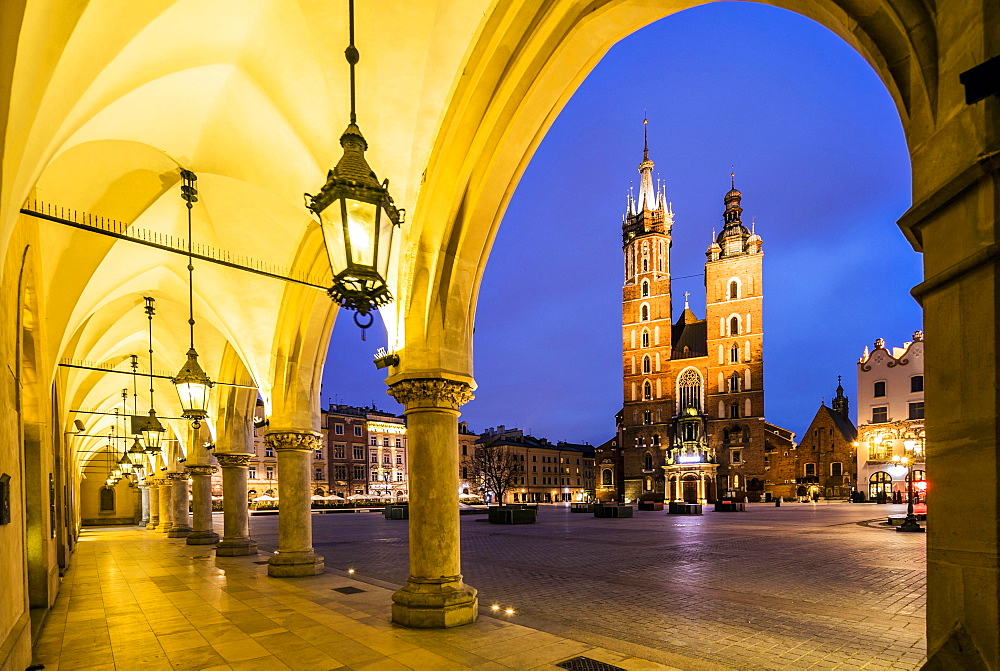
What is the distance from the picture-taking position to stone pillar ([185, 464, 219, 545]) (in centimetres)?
1780

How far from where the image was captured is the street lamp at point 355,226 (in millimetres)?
3836

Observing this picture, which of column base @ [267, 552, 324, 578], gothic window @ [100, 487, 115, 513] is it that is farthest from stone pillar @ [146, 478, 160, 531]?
column base @ [267, 552, 324, 578]

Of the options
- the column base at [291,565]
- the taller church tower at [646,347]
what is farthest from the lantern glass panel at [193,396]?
the taller church tower at [646,347]

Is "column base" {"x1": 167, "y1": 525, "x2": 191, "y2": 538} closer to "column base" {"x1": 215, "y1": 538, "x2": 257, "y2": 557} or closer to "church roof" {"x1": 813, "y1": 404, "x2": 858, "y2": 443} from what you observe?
"column base" {"x1": 215, "y1": 538, "x2": 257, "y2": 557}

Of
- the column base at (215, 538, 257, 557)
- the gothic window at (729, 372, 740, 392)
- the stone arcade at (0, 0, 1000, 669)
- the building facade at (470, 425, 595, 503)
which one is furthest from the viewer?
the building facade at (470, 425, 595, 503)

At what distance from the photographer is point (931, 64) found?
98.3 inches

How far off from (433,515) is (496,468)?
48.2 meters

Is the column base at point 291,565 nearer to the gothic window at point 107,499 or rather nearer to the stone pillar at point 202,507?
the stone pillar at point 202,507

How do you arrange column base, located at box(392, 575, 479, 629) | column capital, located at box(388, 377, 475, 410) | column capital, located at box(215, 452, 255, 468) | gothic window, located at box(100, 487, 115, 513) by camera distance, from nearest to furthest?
column base, located at box(392, 575, 479, 629), column capital, located at box(388, 377, 475, 410), column capital, located at box(215, 452, 255, 468), gothic window, located at box(100, 487, 115, 513)

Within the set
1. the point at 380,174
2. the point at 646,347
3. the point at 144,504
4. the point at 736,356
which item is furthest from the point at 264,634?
the point at 646,347

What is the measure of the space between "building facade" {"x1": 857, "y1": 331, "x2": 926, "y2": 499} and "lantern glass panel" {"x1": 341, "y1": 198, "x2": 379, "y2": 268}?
4352cm

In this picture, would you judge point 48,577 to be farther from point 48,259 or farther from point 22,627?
point 48,259

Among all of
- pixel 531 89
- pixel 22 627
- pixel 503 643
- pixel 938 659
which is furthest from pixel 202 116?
pixel 938 659

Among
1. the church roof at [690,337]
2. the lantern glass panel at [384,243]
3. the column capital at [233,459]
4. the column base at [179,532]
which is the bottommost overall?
the column base at [179,532]
